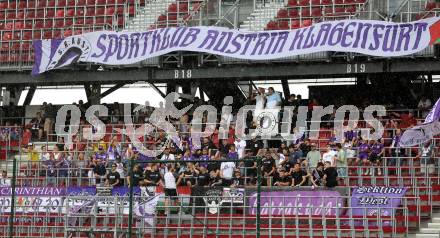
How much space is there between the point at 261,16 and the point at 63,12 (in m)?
6.72

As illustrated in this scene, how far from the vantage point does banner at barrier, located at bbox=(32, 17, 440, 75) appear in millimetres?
27438

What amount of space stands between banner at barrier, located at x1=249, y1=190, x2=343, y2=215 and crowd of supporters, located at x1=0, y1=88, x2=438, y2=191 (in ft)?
Result: 1.29

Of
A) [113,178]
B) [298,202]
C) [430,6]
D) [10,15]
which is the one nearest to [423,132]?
[298,202]

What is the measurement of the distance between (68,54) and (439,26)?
1046cm

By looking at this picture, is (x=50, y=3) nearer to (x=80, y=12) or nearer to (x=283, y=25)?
(x=80, y=12)

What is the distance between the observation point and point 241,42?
29.3 meters

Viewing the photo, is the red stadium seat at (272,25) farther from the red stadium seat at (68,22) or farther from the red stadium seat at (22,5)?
the red stadium seat at (22,5)

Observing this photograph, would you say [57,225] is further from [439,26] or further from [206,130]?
[439,26]

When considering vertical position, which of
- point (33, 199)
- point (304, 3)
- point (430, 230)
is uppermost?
point (304, 3)

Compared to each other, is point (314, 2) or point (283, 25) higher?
point (314, 2)

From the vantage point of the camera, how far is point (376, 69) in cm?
2828

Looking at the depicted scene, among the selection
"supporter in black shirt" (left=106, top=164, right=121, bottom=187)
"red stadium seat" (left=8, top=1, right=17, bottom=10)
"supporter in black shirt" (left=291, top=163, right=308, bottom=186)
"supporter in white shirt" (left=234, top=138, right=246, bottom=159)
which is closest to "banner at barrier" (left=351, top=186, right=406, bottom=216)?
"supporter in black shirt" (left=291, top=163, right=308, bottom=186)

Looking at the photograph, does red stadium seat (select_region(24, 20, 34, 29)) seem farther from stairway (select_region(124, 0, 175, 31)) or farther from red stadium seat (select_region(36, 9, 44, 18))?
stairway (select_region(124, 0, 175, 31))

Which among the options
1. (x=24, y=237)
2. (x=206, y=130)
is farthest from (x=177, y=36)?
(x=24, y=237)
